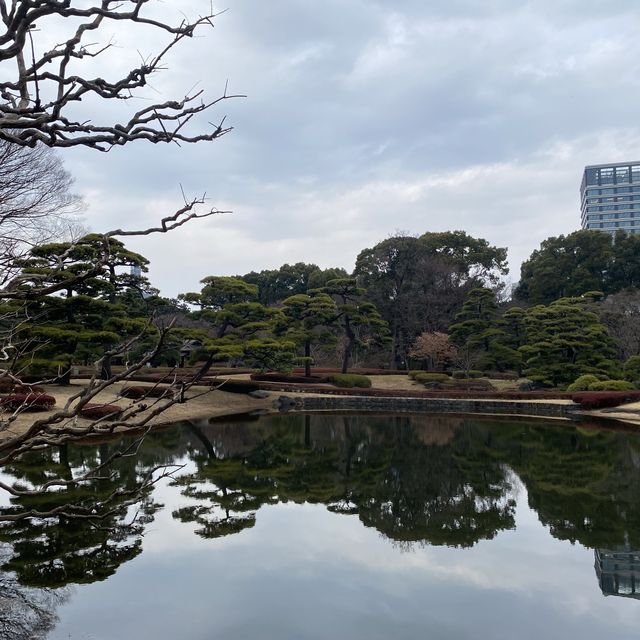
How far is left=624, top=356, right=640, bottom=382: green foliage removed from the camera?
80.5 ft

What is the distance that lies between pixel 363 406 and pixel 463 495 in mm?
14680

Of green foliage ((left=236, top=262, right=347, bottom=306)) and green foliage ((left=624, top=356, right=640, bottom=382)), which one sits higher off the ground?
green foliage ((left=236, top=262, right=347, bottom=306))

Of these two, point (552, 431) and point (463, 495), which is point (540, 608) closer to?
point (463, 495)

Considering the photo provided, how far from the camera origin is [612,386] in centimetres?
2300

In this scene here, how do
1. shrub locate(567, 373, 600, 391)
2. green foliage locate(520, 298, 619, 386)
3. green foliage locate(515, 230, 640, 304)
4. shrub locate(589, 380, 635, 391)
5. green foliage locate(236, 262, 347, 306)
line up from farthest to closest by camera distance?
green foliage locate(236, 262, 347, 306), green foliage locate(515, 230, 640, 304), green foliage locate(520, 298, 619, 386), shrub locate(567, 373, 600, 391), shrub locate(589, 380, 635, 391)

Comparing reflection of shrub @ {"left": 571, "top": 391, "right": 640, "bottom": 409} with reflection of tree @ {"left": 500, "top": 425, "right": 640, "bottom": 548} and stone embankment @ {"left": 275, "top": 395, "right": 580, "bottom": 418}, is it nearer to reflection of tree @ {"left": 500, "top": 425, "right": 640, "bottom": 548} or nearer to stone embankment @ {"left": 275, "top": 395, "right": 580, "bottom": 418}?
stone embankment @ {"left": 275, "top": 395, "right": 580, "bottom": 418}

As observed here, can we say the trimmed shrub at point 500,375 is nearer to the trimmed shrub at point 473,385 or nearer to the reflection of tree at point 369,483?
the trimmed shrub at point 473,385

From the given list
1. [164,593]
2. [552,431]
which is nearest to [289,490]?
[164,593]

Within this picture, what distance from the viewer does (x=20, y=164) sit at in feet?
31.7

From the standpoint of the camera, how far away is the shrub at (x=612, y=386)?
22.9m

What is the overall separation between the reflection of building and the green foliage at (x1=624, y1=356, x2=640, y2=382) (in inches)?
807

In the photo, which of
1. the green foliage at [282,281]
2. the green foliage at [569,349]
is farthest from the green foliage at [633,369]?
the green foliage at [282,281]

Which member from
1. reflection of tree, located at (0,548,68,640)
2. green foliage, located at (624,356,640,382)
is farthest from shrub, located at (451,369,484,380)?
reflection of tree, located at (0,548,68,640)

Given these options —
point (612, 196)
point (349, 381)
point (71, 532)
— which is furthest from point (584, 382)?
point (612, 196)
